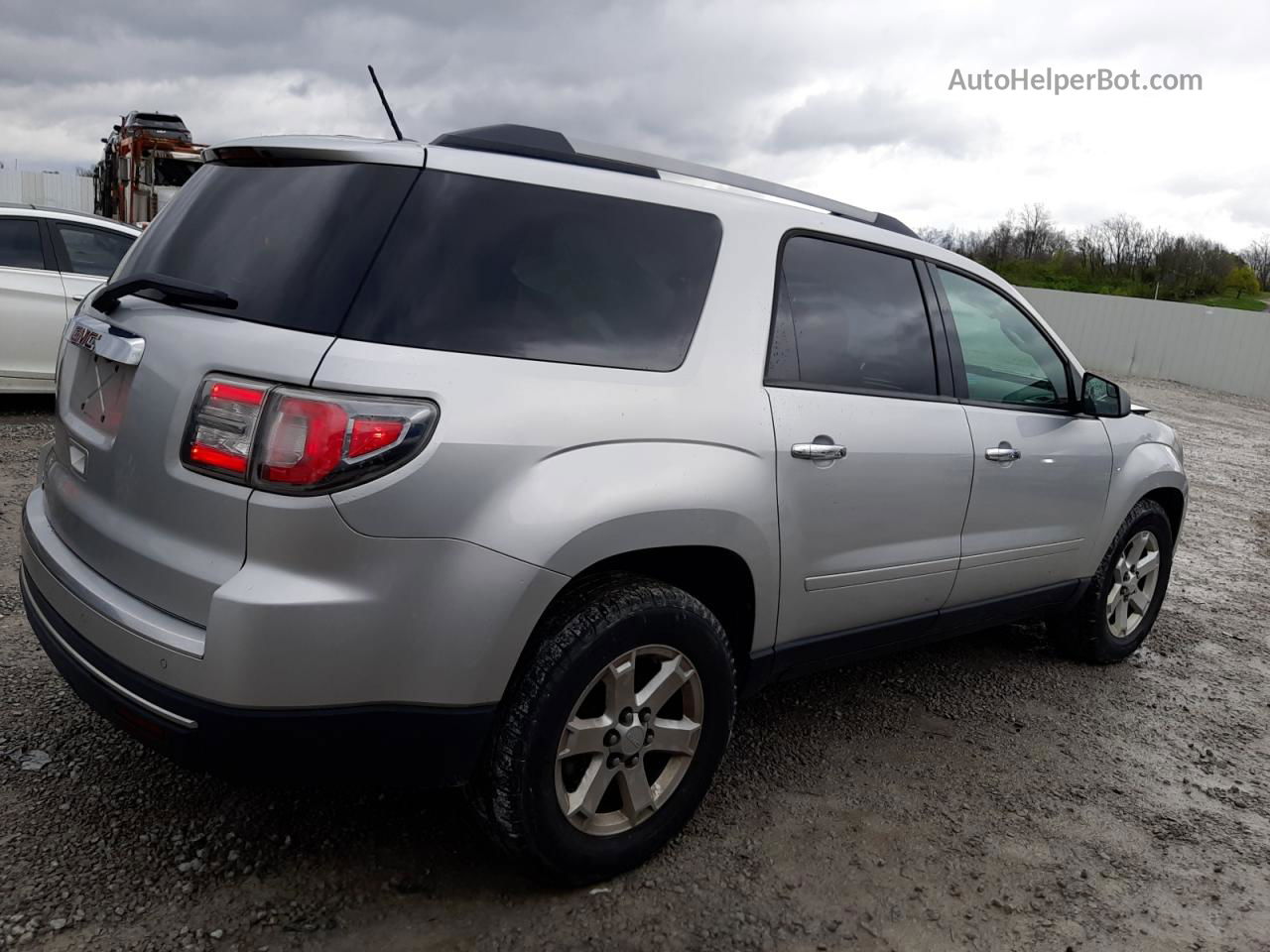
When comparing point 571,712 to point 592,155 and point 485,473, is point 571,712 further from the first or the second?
point 592,155

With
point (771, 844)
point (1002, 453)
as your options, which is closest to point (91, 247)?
point (1002, 453)

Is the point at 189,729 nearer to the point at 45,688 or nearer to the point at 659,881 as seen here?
the point at 659,881

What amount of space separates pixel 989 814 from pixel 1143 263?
1964 inches

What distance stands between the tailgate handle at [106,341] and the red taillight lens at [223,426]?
300 millimetres

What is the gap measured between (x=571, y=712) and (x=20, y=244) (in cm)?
727

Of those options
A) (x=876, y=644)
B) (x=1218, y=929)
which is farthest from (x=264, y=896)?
(x=1218, y=929)

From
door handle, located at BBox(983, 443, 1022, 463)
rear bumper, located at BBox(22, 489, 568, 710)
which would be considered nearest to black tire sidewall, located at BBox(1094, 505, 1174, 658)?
door handle, located at BBox(983, 443, 1022, 463)

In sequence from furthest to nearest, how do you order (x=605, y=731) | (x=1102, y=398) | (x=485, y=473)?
(x=1102, y=398)
(x=605, y=731)
(x=485, y=473)

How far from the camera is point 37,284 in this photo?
7773mm

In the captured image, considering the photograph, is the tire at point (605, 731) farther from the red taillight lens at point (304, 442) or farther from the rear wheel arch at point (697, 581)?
the red taillight lens at point (304, 442)

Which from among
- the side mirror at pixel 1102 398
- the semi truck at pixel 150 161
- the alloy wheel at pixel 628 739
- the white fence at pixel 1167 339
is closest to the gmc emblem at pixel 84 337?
the alloy wheel at pixel 628 739

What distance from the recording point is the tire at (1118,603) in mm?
4539

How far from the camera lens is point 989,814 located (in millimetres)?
3287

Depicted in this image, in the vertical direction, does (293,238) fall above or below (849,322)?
above
